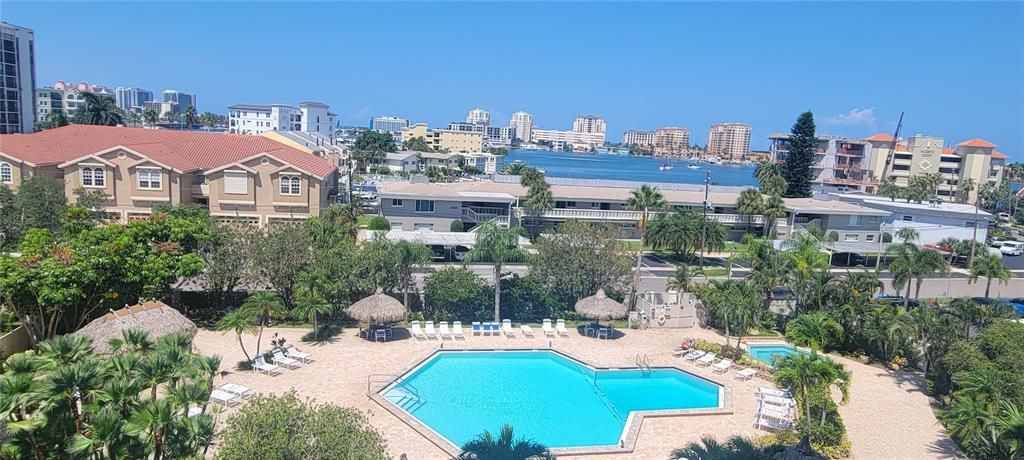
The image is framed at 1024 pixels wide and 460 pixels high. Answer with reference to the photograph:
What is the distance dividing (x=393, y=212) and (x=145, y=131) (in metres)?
24.2

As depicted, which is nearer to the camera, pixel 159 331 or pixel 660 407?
pixel 159 331

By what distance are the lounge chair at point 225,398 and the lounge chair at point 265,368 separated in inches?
101

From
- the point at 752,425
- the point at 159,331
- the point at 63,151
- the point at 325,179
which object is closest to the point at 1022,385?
the point at 752,425

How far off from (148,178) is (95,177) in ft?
11.3

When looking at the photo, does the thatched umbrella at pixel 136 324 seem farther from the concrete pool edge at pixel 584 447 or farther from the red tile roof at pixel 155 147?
the red tile roof at pixel 155 147

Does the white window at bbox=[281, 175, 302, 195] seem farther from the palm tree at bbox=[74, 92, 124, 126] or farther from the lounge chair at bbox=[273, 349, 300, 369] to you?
the palm tree at bbox=[74, 92, 124, 126]

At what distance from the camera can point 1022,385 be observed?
19.4 m

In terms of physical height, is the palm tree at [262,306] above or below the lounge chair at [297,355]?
above

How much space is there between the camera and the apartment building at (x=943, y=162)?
102 meters

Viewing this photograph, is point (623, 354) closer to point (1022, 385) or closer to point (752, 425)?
point (752, 425)

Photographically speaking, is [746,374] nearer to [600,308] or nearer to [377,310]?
[600,308]

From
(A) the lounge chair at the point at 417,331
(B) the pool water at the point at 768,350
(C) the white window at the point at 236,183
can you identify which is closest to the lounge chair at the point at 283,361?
(A) the lounge chair at the point at 417,331

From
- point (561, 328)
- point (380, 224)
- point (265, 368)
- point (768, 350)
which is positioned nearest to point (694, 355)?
point (768, 350)

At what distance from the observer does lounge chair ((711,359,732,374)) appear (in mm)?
26125
